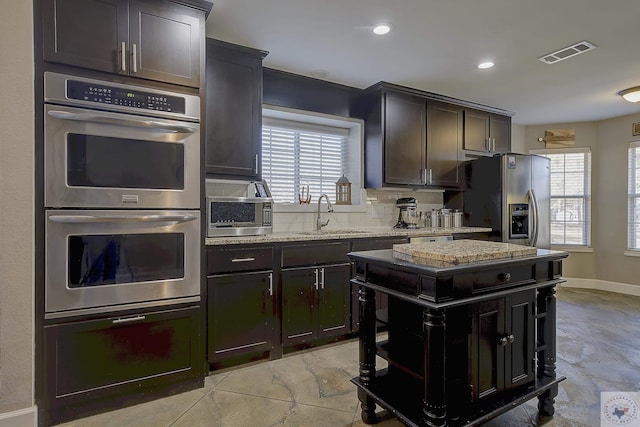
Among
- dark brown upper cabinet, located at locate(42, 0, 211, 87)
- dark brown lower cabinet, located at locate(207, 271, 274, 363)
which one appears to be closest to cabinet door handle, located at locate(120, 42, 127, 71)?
dark brown upper cabinet, located at locate(42, 0, 211, 87)

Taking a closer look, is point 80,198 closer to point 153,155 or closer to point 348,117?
point 153,155

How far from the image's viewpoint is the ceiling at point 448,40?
2.33 metres

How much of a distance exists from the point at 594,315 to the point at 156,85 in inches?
190

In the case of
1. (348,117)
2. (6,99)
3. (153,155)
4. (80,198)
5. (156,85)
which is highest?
(348,117)

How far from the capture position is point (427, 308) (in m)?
1.51

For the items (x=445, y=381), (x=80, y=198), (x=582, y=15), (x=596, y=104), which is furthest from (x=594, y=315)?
(x=80, y=198)

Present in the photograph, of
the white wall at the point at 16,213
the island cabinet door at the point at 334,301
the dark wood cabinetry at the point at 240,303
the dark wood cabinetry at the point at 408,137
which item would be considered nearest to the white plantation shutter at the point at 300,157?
the dark wood cabinetry at the point at 408,137

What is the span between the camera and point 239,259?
2533 millimetres

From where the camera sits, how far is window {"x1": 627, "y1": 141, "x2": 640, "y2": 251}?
4840 millimetres

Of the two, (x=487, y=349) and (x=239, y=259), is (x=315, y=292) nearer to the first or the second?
(x=239, y=259)

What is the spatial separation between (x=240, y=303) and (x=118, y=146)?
51.9 inches

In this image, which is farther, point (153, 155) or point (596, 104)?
point (596, 104)

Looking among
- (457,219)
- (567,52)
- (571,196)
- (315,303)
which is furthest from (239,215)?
(571,196)

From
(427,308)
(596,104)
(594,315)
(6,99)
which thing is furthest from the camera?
(596,104)
